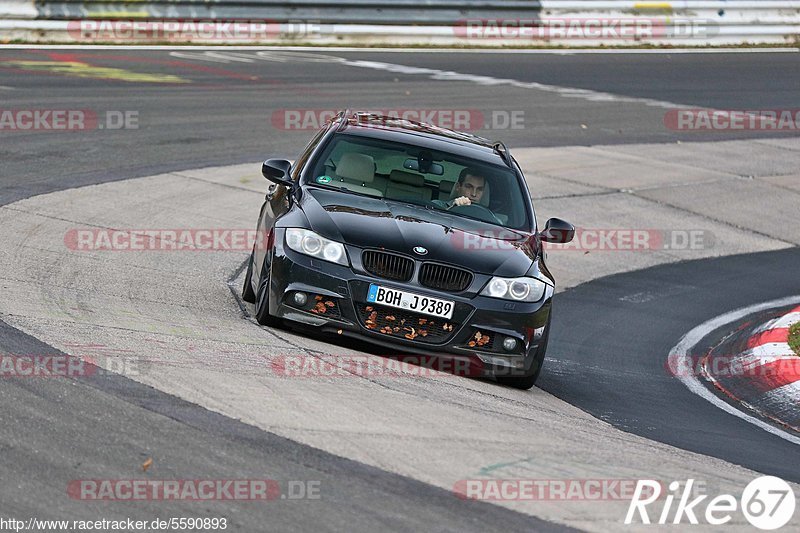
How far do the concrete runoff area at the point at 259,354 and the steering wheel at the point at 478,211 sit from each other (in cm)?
141

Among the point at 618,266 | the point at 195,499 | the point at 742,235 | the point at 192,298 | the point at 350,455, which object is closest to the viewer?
the point at 195,499

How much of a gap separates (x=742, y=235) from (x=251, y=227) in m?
6.46

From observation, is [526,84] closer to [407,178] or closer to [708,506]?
[407,178]

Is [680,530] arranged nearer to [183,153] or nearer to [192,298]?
[192,298]

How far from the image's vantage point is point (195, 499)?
5242 millimetres

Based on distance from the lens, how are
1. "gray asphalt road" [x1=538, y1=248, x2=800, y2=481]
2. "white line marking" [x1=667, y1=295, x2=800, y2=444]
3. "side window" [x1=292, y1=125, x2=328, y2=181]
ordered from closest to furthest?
1. "gray asphalt road" [x1=538, y1=248, x2=800, y2=481]
2. "white line marking" [x1=667, y1=295, x2=800, y2=444]
3. "side window" [x1=292, y1=125, x2=328, y2=181]

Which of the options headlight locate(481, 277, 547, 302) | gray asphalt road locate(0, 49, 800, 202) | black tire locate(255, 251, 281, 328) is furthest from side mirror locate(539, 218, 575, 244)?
gray asphalt road locate(0, 49, 800, 202)

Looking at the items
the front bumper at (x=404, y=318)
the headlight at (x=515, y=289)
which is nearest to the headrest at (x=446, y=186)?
the headlight at (x=515, y=289)

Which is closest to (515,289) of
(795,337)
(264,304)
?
(264,304)

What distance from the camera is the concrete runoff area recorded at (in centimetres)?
624

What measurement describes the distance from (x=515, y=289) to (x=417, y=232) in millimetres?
780

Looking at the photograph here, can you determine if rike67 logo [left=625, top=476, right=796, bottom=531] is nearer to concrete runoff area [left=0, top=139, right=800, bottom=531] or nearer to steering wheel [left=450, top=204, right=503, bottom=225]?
concrete runoff area [left=0, top=139, right=800, bottom=531]

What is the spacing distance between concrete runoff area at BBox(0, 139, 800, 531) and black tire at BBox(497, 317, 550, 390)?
90mm

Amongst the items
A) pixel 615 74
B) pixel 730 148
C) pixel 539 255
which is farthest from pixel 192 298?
pixel 615 74
